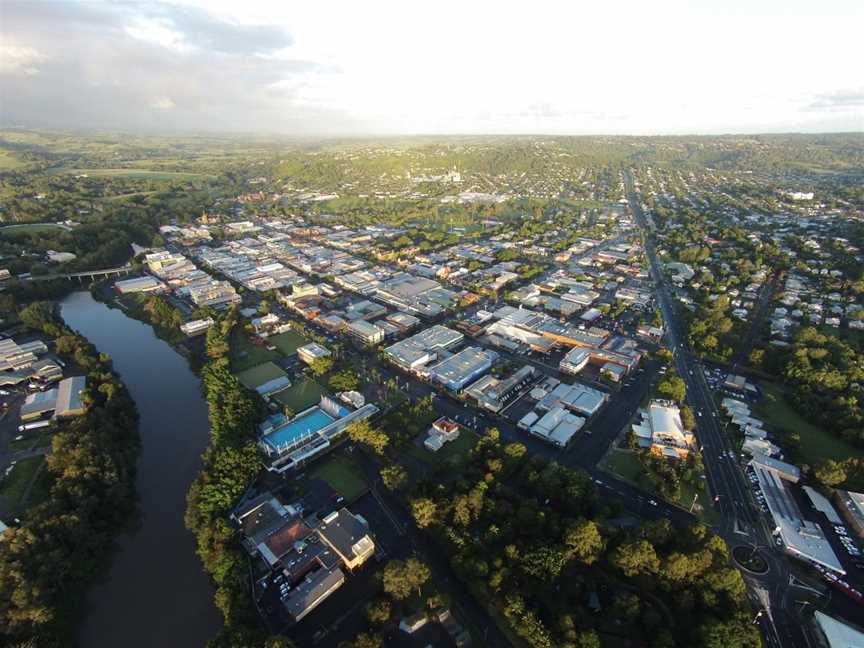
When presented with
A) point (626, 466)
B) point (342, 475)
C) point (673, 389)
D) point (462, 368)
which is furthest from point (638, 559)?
point (462, 368)

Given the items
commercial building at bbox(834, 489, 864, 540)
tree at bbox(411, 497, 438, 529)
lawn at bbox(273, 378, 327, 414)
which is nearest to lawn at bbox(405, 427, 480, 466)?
tree at bbox(411, 497, 438, 529)

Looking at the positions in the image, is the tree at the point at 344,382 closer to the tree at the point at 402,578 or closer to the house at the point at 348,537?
the house at the point at 348,537

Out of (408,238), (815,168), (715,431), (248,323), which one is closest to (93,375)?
(248,323)

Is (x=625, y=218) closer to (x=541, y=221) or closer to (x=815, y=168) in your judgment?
(x=541, y=221)

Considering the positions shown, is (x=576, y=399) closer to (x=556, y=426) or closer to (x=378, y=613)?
(x=556, y=426)

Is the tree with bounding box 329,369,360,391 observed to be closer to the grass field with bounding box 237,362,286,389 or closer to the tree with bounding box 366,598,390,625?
the grass field with bounding box 237,362,286,389

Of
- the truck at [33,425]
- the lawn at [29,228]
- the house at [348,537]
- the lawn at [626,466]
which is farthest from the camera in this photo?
the lawn at [29,228]

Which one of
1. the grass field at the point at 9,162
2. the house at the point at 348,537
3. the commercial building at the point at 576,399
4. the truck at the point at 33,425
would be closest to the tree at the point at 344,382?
the house at the point at 348,537
